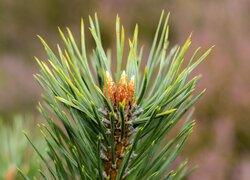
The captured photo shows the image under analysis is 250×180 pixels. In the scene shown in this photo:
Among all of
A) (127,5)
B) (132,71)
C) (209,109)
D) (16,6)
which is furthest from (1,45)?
(132,71)

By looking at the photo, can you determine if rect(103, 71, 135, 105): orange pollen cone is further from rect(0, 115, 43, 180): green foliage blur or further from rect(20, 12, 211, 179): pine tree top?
rect(0, 115, 43, 180): green foliage blur

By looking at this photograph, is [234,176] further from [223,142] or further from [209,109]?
[209,109]

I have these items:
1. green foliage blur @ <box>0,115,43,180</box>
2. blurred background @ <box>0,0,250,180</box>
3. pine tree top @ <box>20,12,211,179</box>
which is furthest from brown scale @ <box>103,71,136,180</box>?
blurred background @ <box>0,0,250,180</box>

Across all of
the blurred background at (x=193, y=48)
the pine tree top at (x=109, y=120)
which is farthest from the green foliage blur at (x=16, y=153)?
the blurred background at (x=193, y=48)

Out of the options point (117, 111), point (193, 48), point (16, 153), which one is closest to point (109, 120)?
point (117, 111)

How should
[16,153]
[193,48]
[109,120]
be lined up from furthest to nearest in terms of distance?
[193,48] < [16,153] < [109,120]

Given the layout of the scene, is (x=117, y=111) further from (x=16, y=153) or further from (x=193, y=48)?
(x=193, y=48)

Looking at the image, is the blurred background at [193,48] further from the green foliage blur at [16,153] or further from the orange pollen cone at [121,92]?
the orange pollen cone at [121,92]

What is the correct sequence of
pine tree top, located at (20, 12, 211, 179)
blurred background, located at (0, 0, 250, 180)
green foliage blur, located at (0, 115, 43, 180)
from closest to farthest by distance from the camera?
pine tree top, located at (20, 12, 211, 179), green foliage blur, located at (0, 115, 43, 180), blurred background, located at (0, 0, 250, 180)
